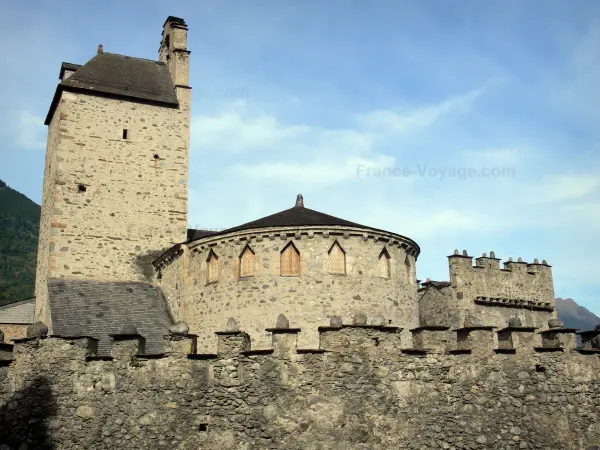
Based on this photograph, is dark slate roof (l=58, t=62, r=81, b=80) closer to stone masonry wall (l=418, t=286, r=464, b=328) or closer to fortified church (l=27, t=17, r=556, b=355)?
fortified church (l=27, t=17, r=556, b=355)

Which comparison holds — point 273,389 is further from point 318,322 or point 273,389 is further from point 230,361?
point 318,322

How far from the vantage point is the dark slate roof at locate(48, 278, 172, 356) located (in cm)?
2194

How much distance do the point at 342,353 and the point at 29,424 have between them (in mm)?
7181

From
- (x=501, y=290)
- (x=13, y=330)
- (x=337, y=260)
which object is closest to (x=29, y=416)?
(x=337, y=260)

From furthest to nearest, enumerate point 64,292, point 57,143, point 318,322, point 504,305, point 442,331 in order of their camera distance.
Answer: point 504,305, point 57,143, point 64,292, point 318,322, point 442,331

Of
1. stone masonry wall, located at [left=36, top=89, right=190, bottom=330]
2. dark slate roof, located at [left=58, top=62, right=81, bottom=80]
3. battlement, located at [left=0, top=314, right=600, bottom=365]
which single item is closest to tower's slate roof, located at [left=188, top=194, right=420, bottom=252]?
stone masonry wall, located at [left=36, top=89, right=190, bottom=330]

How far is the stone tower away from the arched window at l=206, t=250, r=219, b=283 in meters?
5.00

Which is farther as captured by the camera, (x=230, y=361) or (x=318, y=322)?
(x=318, y=322)

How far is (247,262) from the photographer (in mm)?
22281

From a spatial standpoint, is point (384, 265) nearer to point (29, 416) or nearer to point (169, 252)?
point (169, 252)

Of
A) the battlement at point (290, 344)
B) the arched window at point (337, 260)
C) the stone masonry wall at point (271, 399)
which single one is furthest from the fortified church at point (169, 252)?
the stone masonry wall at point (271, 399)

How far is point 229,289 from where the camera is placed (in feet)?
73.2

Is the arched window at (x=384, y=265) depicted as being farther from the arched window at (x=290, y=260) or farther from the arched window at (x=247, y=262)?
the arched window at (x=247, y=262)

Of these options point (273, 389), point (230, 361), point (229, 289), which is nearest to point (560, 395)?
point (273, 389)
